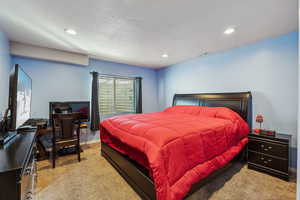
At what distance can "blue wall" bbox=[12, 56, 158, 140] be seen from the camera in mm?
3096

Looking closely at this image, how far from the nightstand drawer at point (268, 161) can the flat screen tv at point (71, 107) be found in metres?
3.73

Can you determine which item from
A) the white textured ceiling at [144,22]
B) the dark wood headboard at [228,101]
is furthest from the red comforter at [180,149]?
the white textured ceiling at [144,22]

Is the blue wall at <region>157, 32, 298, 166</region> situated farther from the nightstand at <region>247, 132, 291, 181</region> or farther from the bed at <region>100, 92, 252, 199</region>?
the nightstand at <region>247, 132, 291, 181</region>

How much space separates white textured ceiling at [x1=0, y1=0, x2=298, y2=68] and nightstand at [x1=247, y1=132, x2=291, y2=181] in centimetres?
189

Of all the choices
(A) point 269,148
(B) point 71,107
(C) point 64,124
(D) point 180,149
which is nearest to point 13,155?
(D) point 180,149

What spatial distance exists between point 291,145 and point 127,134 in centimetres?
291

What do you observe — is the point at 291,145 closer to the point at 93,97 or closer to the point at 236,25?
the point at 236,25

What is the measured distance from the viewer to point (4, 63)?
237 cm

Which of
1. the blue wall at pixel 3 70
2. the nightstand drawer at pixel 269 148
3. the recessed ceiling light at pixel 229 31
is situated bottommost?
the nightstand drawer at pixel 269 148

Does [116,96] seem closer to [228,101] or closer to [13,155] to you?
[228,101]

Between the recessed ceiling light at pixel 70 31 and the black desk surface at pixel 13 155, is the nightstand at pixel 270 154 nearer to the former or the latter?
the black desk surface at pixel 13 155

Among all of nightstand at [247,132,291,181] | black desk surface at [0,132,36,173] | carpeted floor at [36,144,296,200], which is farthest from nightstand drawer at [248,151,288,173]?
black desk surface at [0,132,36,173]

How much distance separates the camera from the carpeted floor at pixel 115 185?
1706 millimetres

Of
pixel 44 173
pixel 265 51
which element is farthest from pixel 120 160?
pixel 265 51
